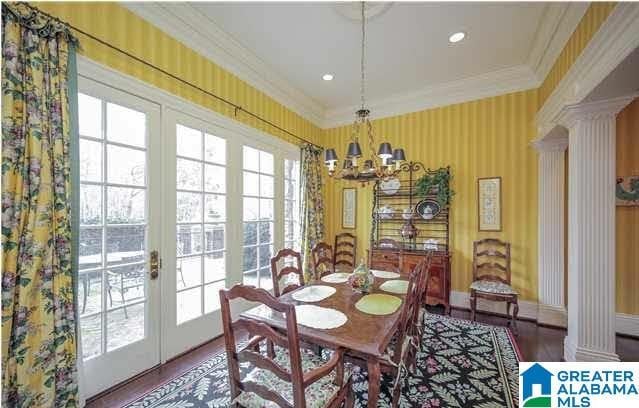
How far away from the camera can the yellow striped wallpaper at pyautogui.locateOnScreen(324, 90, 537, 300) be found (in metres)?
3.31

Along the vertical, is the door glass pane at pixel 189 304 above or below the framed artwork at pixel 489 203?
below

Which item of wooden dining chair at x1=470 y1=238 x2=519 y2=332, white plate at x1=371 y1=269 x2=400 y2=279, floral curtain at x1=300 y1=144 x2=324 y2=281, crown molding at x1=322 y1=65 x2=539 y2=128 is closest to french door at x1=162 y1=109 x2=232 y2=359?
floral curtain at x1=300 y1=144 x2=324 y2=281

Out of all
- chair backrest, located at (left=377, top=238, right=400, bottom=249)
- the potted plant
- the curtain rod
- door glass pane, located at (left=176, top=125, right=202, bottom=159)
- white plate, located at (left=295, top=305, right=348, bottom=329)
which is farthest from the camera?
chair backrest, located at (left=377, top=238, right=400, bottom=249)

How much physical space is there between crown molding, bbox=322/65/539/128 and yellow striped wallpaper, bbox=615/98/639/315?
1.02 meters

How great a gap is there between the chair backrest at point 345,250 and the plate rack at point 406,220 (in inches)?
16.0

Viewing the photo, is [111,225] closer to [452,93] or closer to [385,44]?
[385,44]

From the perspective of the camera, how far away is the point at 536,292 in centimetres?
325

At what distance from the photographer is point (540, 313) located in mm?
3145

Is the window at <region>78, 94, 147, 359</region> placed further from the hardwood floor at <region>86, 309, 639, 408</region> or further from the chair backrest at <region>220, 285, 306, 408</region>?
the chair backrest at <region>220, 285, 306, 408</region>

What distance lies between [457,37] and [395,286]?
2586 mm

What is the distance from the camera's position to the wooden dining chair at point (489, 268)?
313 cm

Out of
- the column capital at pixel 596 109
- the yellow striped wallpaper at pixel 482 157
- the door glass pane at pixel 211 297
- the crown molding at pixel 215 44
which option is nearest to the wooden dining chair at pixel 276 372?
the door glass pane at pixel 211 297

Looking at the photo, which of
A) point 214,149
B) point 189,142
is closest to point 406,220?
point 214,149

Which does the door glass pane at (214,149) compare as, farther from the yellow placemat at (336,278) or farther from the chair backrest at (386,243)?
the chair backrest at (386,243)
